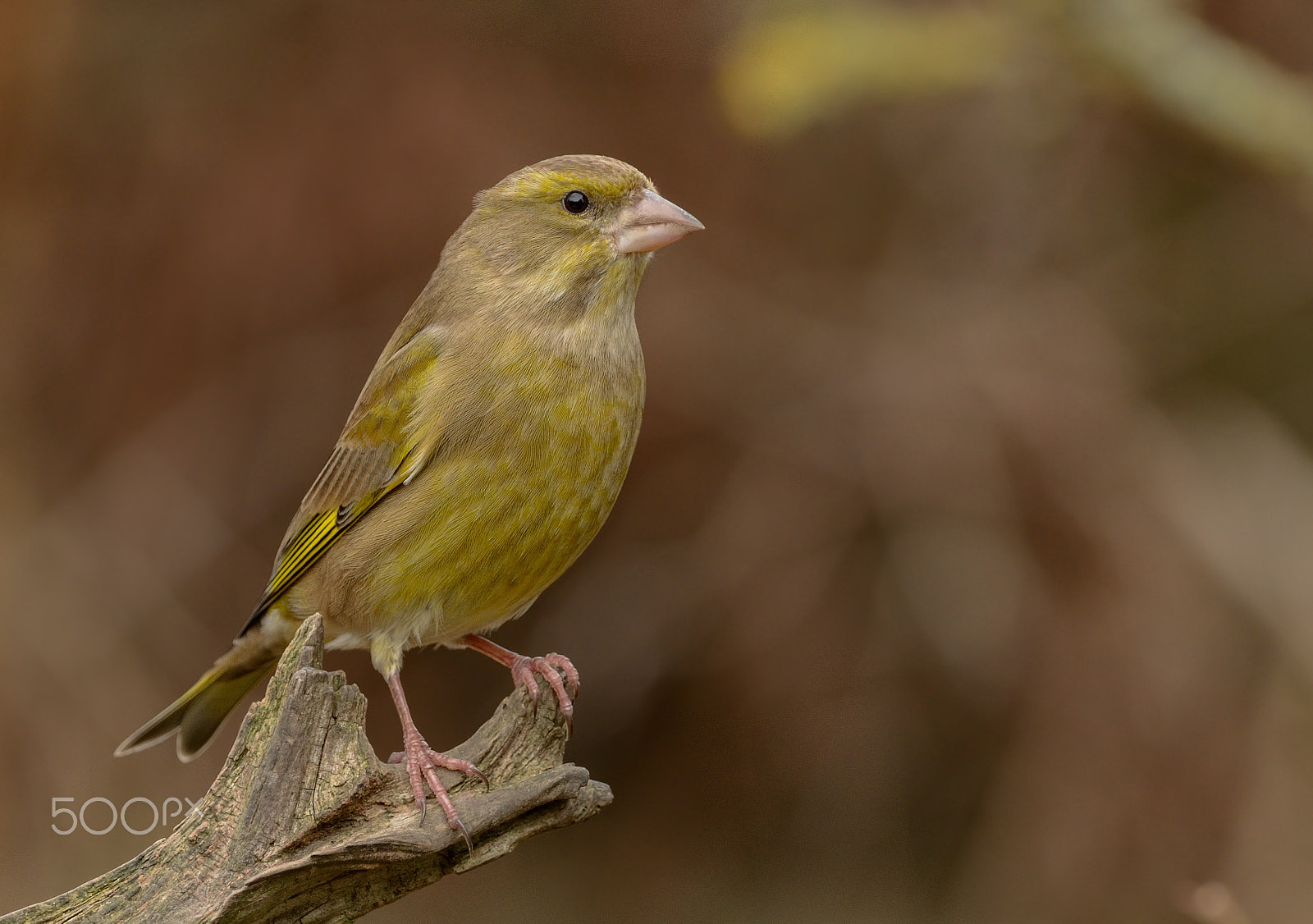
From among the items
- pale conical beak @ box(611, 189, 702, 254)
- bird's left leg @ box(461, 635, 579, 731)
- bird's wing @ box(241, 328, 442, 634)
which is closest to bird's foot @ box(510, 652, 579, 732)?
bird's left leg @ box(461, 635, 579, 731)

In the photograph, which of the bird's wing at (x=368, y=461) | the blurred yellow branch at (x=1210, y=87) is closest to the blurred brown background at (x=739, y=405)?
the blurred yellow branch at (x=1210, y=87)

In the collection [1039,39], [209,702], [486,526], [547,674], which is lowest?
[209,702]

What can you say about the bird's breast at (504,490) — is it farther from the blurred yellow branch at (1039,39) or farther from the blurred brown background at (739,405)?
the blurred brown background at (739,405)

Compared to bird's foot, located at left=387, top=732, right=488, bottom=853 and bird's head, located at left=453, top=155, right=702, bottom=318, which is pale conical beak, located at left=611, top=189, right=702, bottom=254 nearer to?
bird's head, located at left=453, top=155, right=702, bottom=318

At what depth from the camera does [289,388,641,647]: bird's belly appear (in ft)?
14.1

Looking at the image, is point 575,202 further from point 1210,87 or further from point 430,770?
point 1210,87

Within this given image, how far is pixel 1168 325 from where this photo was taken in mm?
8039

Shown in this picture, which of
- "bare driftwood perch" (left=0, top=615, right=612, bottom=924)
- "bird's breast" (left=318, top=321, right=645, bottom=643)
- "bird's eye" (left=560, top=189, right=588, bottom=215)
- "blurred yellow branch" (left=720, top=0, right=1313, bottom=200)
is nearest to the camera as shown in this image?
"bare driftwood perch" (left=0, top=615, right=612, bottom=924)

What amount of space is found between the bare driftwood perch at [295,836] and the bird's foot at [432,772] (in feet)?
0.09

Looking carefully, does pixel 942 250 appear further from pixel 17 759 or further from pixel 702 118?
pixel 17 759

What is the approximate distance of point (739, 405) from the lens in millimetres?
7797

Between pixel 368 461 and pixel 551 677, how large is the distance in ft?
3.10

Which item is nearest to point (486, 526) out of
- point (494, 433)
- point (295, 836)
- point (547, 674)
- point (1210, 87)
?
point (494, 433)

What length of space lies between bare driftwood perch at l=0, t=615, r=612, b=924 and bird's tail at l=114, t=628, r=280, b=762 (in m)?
1.38
